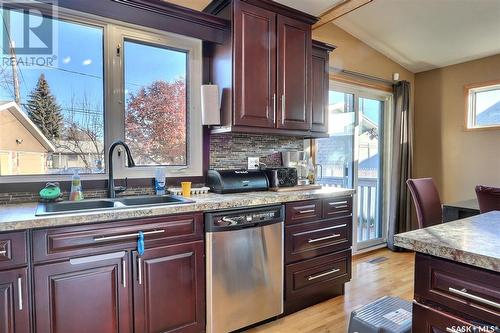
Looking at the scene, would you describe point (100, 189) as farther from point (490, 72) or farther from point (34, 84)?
point (490, 72)

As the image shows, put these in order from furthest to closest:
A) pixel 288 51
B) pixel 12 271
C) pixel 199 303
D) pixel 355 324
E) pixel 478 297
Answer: pixel 288 51, pixel 199 303, pixel 355 324, pixel 12 271, pixel 478 297

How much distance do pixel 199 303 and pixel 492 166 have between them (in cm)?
373

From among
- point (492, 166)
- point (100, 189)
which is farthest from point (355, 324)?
point (492, 166)

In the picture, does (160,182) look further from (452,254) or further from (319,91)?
(452,254)

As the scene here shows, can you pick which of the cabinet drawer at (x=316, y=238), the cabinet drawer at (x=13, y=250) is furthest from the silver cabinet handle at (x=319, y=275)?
the cabinet drawer at (x=13, y=250)

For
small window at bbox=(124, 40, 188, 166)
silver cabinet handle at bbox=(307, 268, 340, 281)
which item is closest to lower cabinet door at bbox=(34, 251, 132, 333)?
small window at bbox=(124, 40, 188, 166)

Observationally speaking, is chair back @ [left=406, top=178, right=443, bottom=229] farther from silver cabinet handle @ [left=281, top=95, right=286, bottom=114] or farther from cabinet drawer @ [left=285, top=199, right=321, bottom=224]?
silver cabinet handle @ [left=281, top=95, right=286, bottom=114]

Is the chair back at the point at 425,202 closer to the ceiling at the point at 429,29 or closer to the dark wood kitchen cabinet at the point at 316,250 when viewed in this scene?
the dark wood kitchen cabinet at the point at 316,250

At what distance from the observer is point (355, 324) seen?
1621 mm

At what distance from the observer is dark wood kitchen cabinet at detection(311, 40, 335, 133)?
2.90 metres

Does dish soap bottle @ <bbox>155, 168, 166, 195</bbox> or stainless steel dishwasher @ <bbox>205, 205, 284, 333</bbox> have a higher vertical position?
dish soap bottle @ <bbox>155, 168, 166, 195</bbox>

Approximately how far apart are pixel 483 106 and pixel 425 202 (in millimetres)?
2147

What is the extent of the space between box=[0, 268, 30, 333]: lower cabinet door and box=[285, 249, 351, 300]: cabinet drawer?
1.63 m
